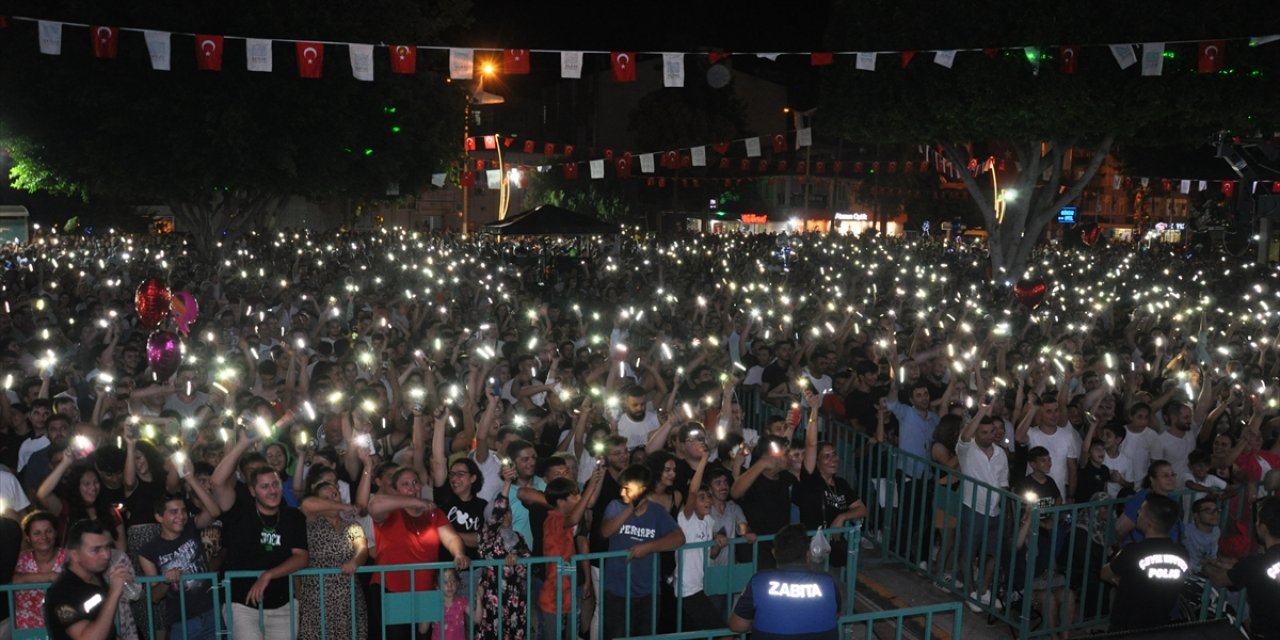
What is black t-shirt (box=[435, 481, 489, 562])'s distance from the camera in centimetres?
650

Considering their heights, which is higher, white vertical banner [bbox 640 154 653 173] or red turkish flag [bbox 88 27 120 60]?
red turkish flag [bbox 88 27 120 60]

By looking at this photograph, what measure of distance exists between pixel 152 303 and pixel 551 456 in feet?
25.7

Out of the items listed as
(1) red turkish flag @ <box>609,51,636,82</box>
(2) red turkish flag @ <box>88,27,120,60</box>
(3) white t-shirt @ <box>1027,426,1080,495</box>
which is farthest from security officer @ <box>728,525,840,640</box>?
(2) red turkish flag @ <box>88,27,120,60</box>

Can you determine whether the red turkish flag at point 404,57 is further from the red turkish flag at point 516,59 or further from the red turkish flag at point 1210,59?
the red turkish flag at point 1210,59

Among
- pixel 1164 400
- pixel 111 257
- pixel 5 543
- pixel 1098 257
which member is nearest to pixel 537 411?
pixel 5 543

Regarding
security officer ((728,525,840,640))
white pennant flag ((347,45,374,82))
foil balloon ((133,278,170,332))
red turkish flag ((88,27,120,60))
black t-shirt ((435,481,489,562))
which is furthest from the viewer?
white pennant flag ((347,45,374,82))

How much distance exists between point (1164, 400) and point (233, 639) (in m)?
8.25

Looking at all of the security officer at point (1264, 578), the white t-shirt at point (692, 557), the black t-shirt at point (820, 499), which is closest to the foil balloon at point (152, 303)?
the white t-shirt at point (692, 557)

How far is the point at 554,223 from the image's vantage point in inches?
933

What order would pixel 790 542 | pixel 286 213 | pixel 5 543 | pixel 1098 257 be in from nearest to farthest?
pixel 790 542 → pixel 5 543 → pixel 1098 257 → pixel 286 213

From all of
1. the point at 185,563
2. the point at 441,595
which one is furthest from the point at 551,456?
the point at 185,563

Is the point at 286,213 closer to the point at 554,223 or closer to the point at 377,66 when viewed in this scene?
the point at 377,66

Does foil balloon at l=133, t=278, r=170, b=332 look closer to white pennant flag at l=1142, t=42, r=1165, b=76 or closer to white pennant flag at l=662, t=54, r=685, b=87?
white pennant flag at l=662, t=54, r=685, b=87

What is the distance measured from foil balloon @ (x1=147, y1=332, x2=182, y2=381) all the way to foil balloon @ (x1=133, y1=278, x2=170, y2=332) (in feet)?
6.65
